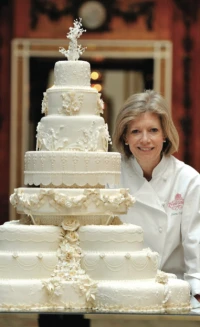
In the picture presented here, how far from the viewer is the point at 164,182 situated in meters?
6.08

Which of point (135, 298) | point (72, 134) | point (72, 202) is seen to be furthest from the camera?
Answer: point (72, 134)

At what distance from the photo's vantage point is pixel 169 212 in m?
5.99

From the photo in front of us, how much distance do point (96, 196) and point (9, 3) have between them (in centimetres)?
703

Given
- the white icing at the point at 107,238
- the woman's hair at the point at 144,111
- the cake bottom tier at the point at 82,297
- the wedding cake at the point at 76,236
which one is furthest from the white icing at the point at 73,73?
the cake bottom tier at the point at 82,297

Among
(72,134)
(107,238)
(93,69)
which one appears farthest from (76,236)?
(93,69)

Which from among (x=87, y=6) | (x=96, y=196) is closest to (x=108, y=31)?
(x=87, y=6)

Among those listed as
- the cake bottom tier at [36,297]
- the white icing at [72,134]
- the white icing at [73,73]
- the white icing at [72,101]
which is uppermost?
the white icing at [73,73]

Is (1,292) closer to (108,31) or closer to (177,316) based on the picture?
(177,316)

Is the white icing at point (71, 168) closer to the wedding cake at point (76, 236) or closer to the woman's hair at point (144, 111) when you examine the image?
the wedding cake at point (76, 236)

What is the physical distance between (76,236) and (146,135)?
2.59ft

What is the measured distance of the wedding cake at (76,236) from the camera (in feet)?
17.2

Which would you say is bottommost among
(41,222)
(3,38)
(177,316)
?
(177,316)

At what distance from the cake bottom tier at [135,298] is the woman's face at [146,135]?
892mm

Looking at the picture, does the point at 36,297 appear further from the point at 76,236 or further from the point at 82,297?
the point at 76,236
